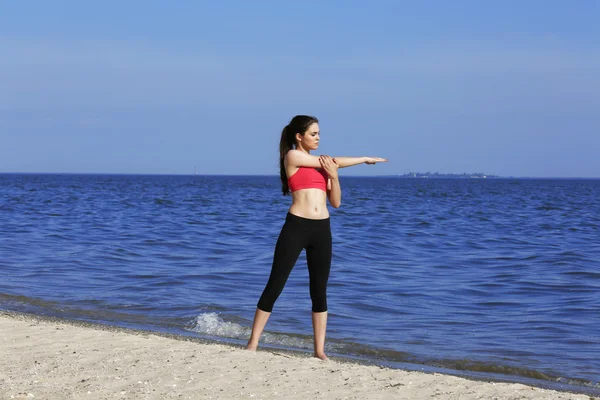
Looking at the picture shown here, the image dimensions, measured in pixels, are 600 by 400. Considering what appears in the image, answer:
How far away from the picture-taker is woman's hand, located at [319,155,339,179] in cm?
604

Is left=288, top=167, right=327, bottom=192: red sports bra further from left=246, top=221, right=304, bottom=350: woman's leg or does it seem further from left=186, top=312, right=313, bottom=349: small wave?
left=186, top=312, right=313, bottom=349: small wave

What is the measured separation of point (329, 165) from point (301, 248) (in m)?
0.70

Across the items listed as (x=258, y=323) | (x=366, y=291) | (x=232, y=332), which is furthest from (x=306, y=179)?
(x=366, y=291)

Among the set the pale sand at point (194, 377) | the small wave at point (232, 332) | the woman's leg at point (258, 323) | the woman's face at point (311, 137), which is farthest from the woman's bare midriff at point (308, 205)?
the small wave at point (232, 332)

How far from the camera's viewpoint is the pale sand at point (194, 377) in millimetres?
5207

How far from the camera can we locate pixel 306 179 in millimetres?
6109

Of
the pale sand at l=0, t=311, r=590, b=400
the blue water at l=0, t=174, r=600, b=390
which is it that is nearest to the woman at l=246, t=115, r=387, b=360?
Answer: the pale sand at l=0, t=311, r=590, b=400

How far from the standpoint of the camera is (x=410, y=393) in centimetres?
538

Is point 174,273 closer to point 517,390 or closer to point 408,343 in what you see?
point 408,343

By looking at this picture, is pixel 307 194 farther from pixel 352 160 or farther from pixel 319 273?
pixel 319 273

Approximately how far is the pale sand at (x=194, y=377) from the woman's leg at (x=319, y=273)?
0.29 m

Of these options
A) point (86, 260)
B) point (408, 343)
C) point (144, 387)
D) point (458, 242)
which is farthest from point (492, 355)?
point (458, 242)

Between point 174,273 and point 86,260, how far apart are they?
2.47 m

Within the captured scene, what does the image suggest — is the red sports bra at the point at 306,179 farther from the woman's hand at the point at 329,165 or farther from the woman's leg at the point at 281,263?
the woman's leg at the point at 281,263
